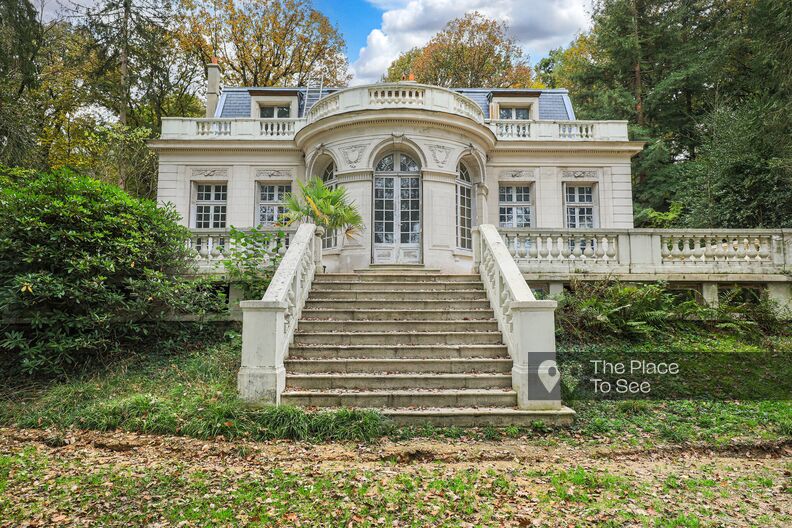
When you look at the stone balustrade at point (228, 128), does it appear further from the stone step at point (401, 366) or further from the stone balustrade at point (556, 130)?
the stone step at point (401, 366)

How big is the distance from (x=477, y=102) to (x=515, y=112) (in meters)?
1.44

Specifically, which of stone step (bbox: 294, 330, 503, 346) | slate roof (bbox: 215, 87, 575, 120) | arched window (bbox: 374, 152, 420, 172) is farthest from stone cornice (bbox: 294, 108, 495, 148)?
stone step (bbox: 294, 330, 503, 346)

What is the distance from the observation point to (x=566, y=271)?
30.1ft

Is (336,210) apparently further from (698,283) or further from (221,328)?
(698,283)

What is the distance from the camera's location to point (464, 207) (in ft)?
44.7

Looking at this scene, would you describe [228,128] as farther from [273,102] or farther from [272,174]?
[273,102]

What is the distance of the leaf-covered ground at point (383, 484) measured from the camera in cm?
354

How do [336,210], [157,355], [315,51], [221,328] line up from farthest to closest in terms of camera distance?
[315,51], [336,210], [221,328], [157,355]

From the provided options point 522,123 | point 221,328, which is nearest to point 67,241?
point 221,328

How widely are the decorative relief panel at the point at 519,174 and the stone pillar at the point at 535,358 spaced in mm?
9785

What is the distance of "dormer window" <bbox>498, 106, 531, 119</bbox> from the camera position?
56.7ft

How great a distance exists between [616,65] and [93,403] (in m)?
24.8

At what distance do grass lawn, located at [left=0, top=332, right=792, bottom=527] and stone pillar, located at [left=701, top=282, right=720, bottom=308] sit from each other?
325cm

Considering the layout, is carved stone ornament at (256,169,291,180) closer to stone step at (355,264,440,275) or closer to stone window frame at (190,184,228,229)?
stone window frame at (190,184,228,229)
